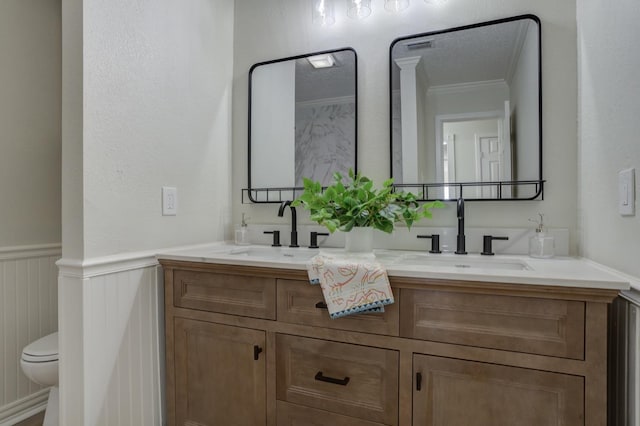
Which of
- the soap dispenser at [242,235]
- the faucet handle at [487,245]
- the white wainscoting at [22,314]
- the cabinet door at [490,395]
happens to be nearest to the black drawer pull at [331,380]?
the cabinet door at [490,395]

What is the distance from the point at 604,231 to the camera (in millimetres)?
1101

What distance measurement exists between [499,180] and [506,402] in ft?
2.88

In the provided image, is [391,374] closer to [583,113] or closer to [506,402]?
[506,402]

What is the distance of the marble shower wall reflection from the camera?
1.71 m

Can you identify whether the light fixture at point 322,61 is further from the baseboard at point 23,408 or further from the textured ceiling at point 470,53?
the baseboard at point 23,408

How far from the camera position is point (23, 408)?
6.02 ft

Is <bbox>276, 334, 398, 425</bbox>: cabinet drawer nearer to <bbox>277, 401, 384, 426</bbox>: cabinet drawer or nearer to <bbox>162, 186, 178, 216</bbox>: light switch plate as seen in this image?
<bbox>277, 401, 384, 426</bbox>: cabinet drawer

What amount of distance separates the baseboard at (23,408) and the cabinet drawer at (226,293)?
125cm

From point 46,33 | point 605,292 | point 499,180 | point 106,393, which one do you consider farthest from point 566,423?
point 46,33

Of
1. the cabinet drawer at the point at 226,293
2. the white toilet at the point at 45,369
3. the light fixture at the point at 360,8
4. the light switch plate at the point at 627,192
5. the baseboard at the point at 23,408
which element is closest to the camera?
the light switch plate at the point at 627,192

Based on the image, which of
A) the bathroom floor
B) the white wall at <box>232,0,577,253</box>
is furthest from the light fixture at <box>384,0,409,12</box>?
the bathroom floor

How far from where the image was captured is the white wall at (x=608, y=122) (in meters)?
0.89

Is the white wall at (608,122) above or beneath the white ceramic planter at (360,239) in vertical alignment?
above

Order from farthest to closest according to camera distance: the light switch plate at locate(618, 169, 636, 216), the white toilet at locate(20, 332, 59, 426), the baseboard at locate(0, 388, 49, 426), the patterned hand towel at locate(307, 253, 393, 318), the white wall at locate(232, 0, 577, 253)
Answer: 1. the baseboard at locate(0, 388, 49, 426)
2. the white toilet at locate(20, 332, 59, 426)
3. the white wall at locate(232, 0, 577, 253)
4. the patterned hand towel at locate(307, 253, 393, 318)
5. the light switch plate at locate(618, 169, 636, 216)
